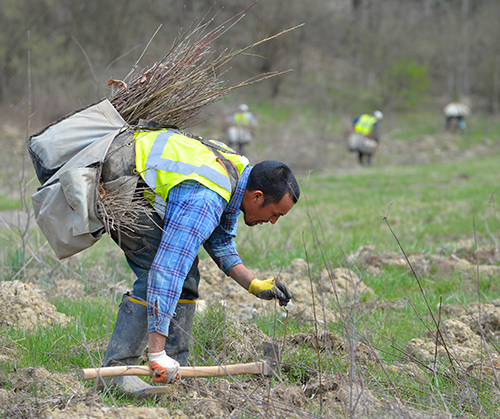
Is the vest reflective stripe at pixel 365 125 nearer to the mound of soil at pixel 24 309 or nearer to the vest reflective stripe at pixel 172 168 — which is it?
the mound of soil at pixel 24 309

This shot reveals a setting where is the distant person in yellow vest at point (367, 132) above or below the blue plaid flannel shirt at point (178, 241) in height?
below

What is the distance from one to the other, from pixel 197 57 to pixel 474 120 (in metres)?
29.3

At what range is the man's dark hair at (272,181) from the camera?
104 inches

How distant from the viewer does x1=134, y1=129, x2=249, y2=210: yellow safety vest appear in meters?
2.47

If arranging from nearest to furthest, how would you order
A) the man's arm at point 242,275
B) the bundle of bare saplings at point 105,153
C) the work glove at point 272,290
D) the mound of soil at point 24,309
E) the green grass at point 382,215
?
the bundle of bare saplings at point 105,153 → the work glove at point 272,290 → the man's arm at point 242,275 → the mound of soil at point 24,309 → the green grass at point 382,215

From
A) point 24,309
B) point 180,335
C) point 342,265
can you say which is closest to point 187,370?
point 180,335

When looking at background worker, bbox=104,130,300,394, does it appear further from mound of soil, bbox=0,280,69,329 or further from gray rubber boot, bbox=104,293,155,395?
mound of soil, bbox=0,280,69,329

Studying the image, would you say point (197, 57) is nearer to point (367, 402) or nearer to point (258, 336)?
point (258, 336)

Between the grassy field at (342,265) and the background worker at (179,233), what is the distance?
7.7 inches

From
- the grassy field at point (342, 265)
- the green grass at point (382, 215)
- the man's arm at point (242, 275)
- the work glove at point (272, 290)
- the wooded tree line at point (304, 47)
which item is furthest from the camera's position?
the wooded tree line at point (304, 47)

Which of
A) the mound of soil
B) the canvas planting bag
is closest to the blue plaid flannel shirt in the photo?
the canvas planting bag

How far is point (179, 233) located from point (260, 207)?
1.65 ft

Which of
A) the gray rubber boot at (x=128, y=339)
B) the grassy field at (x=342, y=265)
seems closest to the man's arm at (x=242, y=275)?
the grassy field at (x=342, y=265)

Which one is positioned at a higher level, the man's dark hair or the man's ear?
the man's dark hair
